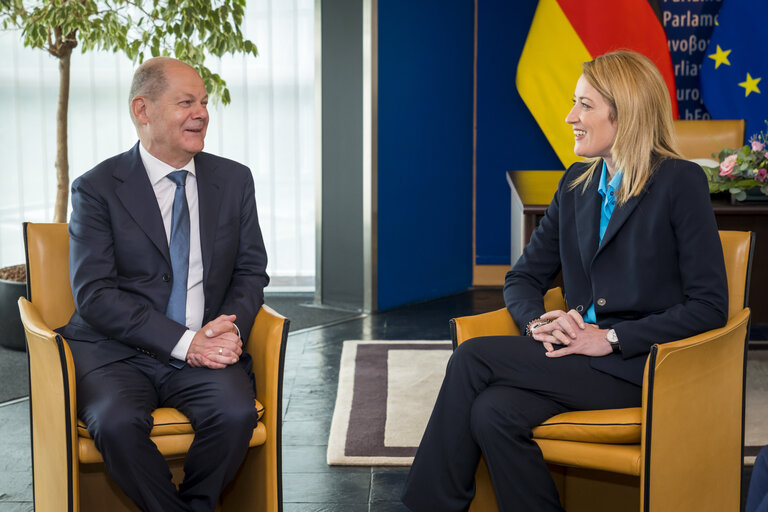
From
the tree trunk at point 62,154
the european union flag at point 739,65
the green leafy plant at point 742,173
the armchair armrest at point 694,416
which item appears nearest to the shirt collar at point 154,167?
the armchair armrest at point 694,416

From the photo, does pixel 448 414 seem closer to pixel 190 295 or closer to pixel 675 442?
pixel 675 442

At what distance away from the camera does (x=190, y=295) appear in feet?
7.84

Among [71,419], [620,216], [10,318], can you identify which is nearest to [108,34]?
[10,318]

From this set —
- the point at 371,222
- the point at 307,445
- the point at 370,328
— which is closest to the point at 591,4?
the point at 371,222

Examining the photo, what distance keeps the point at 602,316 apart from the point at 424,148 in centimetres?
326

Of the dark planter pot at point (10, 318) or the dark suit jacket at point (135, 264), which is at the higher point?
the dark suit jacket at point (135, 264)

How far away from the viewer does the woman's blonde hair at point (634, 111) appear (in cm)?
Result: 224

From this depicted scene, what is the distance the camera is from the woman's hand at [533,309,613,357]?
221cm

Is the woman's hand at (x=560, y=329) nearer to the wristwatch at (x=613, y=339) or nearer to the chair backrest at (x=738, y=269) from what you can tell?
the wristwatch at (x=613, y=339)

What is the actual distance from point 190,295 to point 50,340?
431 mm

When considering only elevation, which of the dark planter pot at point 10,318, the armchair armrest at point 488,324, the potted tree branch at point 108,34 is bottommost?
the dark planter pot at point 10,318

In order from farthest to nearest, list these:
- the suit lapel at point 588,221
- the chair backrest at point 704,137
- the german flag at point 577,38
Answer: the german flag at point 577,38, the chair backrest at point 704,137, the suit lapel at point 588,221

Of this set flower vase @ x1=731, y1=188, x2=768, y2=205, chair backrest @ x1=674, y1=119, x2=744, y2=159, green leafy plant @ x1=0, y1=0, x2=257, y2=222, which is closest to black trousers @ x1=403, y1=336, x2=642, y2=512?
flower vase @ x1=731, y1=188, x2=768, y2=205

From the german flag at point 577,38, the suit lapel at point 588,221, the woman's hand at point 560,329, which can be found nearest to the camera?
the woman's hand at point 560,329
